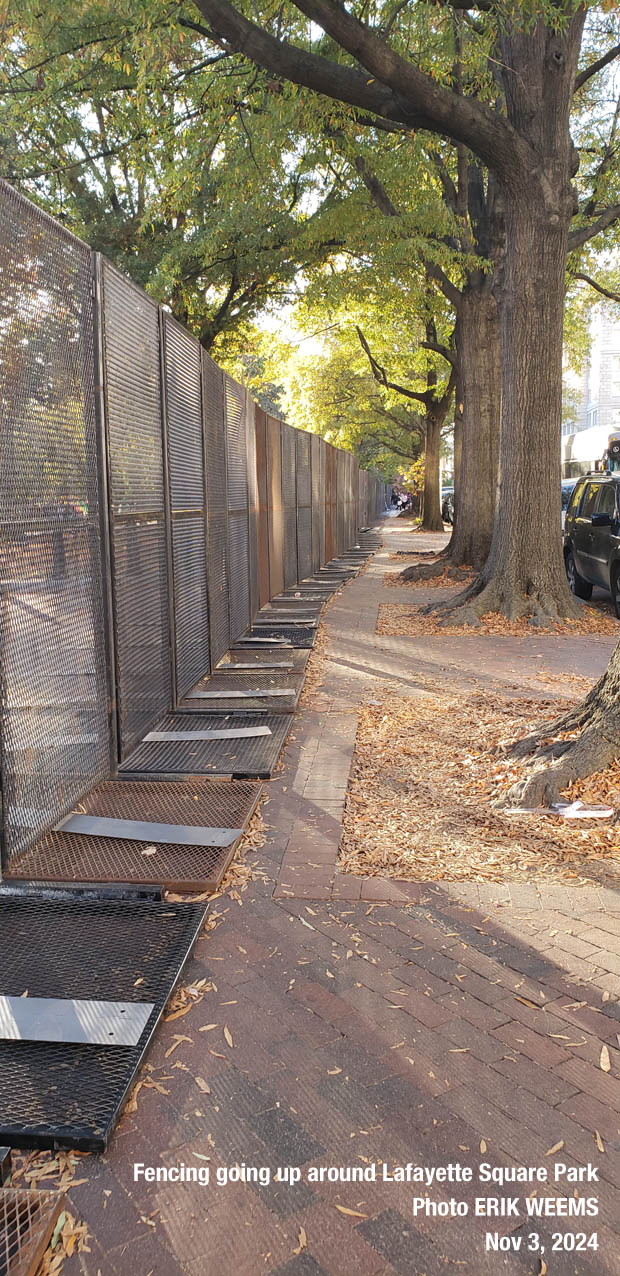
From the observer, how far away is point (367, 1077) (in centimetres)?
286

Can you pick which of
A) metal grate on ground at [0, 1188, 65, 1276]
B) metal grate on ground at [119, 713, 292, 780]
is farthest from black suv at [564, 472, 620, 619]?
metal grate on ground at [0, 1188, 65, 1276]

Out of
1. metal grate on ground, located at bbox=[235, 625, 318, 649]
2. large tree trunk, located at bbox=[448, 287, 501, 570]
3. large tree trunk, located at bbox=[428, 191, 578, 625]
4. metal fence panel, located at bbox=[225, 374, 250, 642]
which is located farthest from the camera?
large tree trunk, located at bbox=[448, 287, 501, 570]

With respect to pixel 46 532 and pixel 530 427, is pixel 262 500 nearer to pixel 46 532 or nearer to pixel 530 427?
pixel 530 427

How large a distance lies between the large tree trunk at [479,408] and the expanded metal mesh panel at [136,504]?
1117 cm

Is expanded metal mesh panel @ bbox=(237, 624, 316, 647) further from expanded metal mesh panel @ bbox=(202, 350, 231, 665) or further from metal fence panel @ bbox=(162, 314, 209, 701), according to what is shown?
metal fence panel @ bbox=(162, 314, 209, 701)

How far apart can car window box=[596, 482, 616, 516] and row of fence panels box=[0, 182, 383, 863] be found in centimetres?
666

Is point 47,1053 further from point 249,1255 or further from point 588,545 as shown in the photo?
point 588,545

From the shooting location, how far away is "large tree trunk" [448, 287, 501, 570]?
56.1 ft

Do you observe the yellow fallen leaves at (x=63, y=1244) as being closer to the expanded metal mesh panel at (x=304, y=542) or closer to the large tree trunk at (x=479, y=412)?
the large tree trunk at (x=479, y=412)

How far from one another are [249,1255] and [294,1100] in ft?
1.80

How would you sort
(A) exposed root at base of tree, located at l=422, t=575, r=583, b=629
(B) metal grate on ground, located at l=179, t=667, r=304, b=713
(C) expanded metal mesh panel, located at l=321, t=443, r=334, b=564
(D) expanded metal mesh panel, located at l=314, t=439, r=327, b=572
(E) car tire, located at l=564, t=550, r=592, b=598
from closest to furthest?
1. (B) metal grate on ground, located at l=179, t=667, r=304, b=713
2. (A) exposed root at base of tree, located at l=422, t=575, r=583, b=629
3. (E) car tire, located at l=564, t=550, r=592, b=598
4. (D) expanded metal mesh panel, located at l=314, t=439, r=327, b=572
5. (C) expanded metal mesh panel, located at l=321, t=443, r=334, b=564

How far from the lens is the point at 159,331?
7.23 meters

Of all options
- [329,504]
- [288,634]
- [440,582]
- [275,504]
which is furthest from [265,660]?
[329,504]

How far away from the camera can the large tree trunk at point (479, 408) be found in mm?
17109
